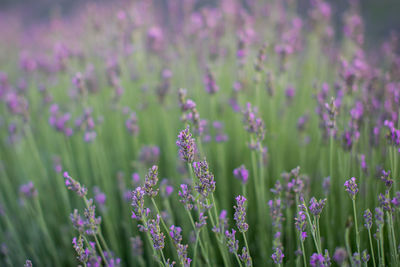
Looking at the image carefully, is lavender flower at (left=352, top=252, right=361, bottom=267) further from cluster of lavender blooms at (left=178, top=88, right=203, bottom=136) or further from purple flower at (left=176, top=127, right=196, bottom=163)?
cluster of lavender blooms at (left=178, top=88, right=203, bottom=136)

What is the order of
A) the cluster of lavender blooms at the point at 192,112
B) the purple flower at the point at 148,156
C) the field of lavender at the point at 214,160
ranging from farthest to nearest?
1. the purple flower at the point at 148,156
2. the cluster of lavender blooms at the point at 192,112
3. the field of lavender at the point at 214,160

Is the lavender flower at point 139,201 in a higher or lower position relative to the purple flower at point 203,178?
lower

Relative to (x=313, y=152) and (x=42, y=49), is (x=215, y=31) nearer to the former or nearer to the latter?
(x=313, y=152)

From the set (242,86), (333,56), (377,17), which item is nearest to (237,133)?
(242,86)

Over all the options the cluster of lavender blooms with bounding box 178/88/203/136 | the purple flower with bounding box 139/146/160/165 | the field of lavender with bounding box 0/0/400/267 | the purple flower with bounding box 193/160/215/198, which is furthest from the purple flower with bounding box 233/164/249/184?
the purple flower with bounding box 139/146/160/165

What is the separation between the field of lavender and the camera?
47.8 inches

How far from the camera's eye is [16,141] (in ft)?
7.88

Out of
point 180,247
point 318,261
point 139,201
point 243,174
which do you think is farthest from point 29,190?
point 318,261

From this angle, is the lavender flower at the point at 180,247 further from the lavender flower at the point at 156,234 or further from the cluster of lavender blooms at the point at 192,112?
the cluster of lavender blooms at the point at 192,112

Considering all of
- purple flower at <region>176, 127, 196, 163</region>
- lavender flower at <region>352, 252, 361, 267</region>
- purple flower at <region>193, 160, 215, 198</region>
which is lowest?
lavender flower at <region>352, 252, 361, 267</region>

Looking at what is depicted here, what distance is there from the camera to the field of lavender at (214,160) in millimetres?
1213

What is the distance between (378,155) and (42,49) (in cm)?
551

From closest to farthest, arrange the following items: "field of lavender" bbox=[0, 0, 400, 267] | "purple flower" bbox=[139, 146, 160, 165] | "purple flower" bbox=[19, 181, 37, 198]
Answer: "field of lavender" bbox=[0, 0, 400, 267], "purple flower" bbox=[19, 181, 37, 198], "purple flower" bbox=[139, 146, 160, 165]

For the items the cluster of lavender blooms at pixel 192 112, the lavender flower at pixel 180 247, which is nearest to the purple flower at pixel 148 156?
the cluster of lavender blooms at pixel 192 112
